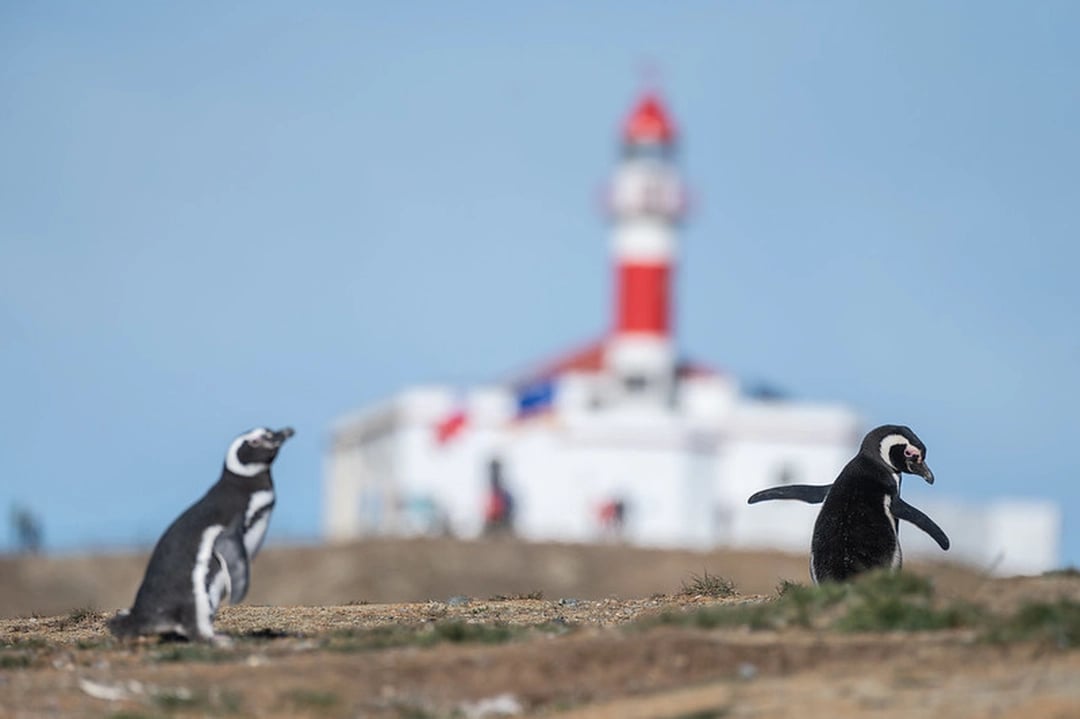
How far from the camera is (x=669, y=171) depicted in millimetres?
99625

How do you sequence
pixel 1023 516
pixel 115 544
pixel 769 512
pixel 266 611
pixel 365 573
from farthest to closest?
pixel 1023 516 → pixel 769 512 → pixel 115 544 → pixel 365 573 → pixel 266 611

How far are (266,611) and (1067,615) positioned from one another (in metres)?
8.34

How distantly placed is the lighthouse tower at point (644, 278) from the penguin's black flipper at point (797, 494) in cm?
7212

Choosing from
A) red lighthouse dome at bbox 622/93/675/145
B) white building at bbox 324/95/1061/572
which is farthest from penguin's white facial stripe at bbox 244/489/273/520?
red lighthouse dome at bbox 622/93/675/145

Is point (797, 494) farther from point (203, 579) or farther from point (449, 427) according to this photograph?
point (449, 427)

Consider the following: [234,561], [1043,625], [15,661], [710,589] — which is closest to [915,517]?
[710,589]

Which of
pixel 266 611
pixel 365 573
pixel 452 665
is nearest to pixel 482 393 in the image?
pixel 365 573

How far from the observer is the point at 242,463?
51.8 ft

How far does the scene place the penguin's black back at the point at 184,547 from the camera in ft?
50.6

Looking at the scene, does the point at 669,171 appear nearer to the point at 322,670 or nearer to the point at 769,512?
the point at 769,512

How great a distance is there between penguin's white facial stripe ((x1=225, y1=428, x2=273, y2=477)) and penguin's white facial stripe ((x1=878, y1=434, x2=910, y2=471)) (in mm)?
4606

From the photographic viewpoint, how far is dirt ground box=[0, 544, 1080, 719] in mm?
12586

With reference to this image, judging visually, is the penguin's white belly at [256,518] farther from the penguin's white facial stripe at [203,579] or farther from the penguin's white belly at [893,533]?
the penguin's white belly at [893,533]

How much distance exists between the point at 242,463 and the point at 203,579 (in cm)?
85
